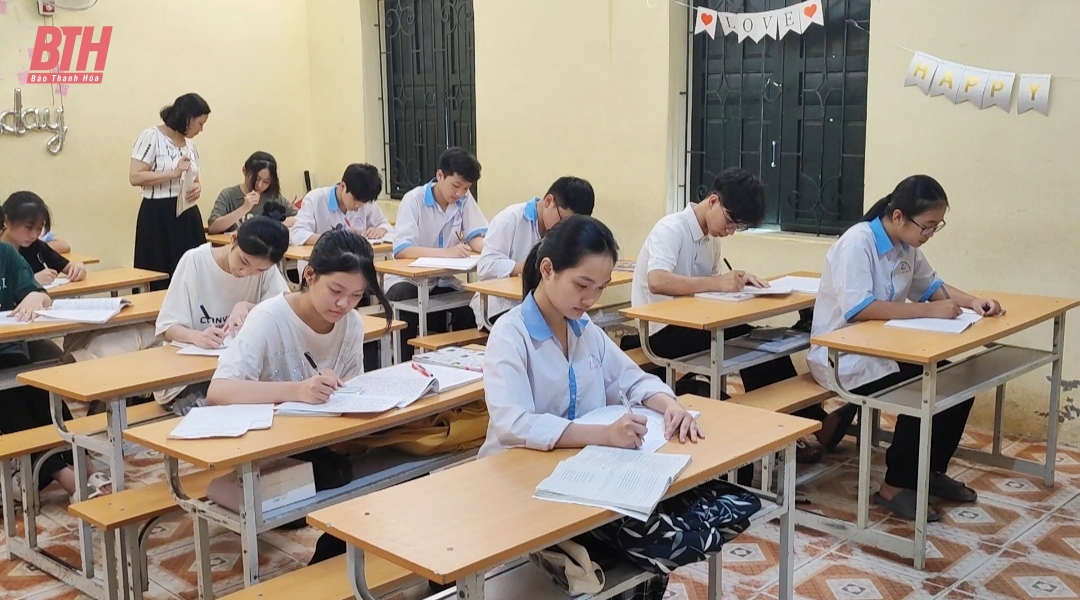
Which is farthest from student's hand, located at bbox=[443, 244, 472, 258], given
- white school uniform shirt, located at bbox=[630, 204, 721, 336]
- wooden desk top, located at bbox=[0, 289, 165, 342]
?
wooden desk top, located at bbox=[0, 289, 165, 342]

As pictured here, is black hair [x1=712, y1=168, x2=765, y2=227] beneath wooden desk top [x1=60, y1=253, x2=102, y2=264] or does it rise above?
above

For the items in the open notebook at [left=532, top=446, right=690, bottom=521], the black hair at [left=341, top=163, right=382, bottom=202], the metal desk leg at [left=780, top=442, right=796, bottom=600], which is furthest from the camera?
the black hair at [left=341, top=163, right=382, bottom=202]

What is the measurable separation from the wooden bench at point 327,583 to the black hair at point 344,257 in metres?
0.76

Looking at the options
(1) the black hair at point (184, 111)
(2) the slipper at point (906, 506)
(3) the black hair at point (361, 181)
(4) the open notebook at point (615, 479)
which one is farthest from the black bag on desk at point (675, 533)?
(1) the black hair at point (184, 111)

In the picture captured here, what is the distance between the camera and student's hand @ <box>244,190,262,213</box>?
6.25 metres

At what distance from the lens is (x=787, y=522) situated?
237 cm

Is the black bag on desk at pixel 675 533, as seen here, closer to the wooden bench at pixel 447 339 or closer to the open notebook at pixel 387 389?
the open notebook at pixel 387 389

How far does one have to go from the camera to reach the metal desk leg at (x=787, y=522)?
232cm

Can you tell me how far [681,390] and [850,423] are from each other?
0.75 m

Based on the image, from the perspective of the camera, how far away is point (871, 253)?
355cm

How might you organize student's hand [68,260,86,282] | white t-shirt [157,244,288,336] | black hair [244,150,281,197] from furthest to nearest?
1. black hair [244,150,281,197]
2. student's hand [68,260,86,282]
3. white t-shirt [157,244,288,336]

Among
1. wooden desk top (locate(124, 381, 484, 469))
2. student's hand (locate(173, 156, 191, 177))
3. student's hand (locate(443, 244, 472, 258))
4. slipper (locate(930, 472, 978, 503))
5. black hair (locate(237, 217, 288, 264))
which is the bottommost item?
slipper (locate(930, 472, 978, 503))

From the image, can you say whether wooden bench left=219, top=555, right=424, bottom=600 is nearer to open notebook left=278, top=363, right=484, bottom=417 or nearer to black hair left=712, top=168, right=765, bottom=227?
open notebook left=278, top=363, right=484, bottom=417

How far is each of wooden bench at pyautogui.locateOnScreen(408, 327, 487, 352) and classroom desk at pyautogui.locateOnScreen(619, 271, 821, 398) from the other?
1155 millimetres
